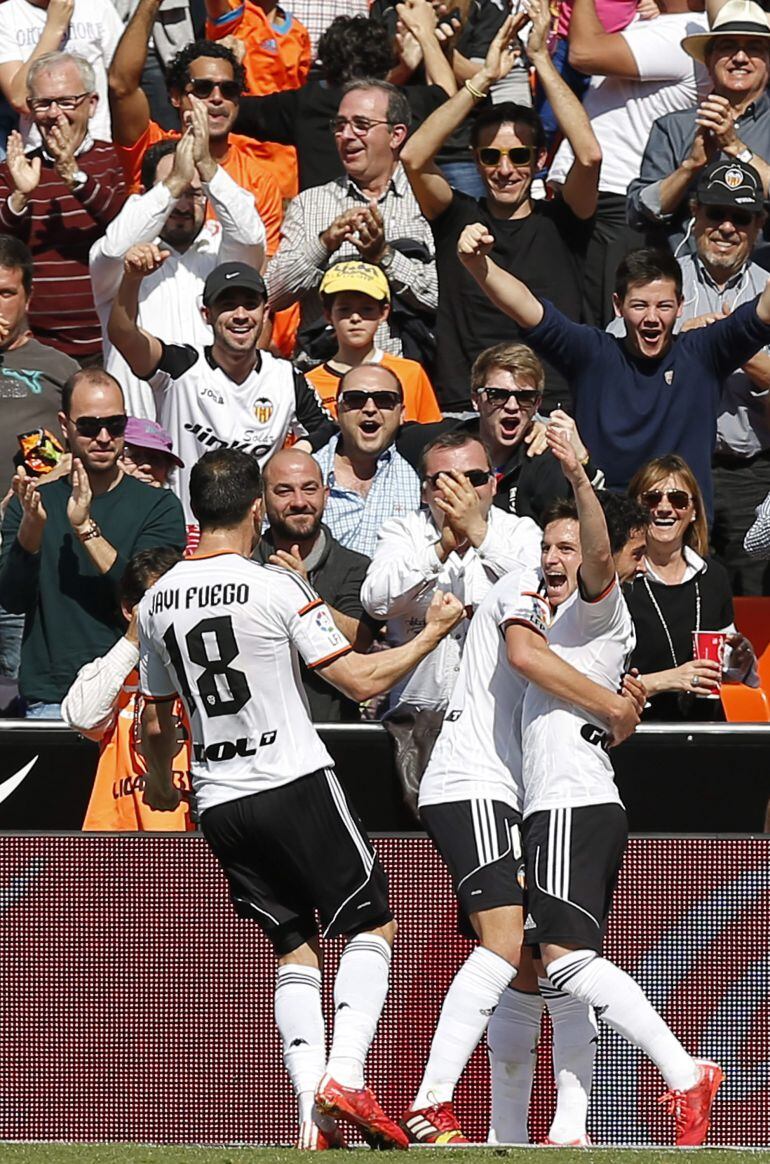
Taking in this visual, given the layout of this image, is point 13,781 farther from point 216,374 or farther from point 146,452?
point 216,374

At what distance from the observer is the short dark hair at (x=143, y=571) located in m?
7.28

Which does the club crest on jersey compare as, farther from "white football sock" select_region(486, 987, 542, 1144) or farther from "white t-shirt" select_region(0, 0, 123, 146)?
"white football sock" select_region(486, 987, 542, 1144)

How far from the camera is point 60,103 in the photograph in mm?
9492

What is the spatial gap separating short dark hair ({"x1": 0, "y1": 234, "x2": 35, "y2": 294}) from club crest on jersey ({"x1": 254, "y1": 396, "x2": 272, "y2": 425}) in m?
1.17

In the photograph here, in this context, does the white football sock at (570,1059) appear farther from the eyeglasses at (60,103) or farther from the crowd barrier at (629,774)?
the eyeglasses at (60,103)

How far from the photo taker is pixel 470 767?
6.39m

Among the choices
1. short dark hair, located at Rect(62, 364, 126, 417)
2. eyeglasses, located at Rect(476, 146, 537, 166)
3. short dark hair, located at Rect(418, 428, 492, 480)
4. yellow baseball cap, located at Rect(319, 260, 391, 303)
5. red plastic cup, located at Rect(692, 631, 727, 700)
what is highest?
eyeglasses, located at Rect(476, 146, 537, 166)

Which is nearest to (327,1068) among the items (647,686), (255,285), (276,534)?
(647,686)

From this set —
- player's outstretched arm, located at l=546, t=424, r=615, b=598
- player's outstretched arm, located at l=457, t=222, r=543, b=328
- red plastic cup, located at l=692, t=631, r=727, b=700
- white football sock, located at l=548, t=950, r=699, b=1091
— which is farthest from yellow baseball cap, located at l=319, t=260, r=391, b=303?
white football sock, located at l=548, t=950, r=699, b=1091

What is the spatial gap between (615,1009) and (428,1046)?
0.91 metres

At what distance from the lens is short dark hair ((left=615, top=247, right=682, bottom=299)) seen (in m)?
8.38

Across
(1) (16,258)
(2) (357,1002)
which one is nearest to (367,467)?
(1) (16,258)

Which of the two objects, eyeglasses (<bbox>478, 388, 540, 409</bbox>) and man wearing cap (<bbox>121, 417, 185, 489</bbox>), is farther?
man wearing cap (<bbox>121, 417, 185, 489</bbox>)

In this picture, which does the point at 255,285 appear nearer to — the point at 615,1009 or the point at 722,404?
the point at 722,404
